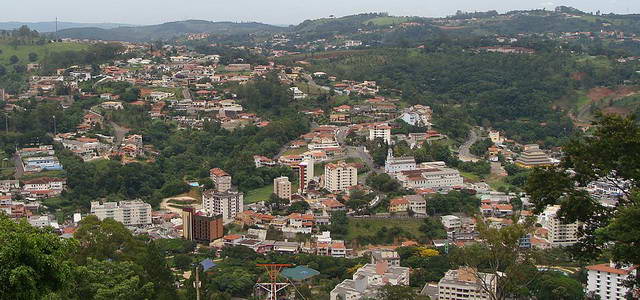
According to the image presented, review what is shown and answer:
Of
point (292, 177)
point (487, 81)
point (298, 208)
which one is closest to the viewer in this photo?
point (298, 208)

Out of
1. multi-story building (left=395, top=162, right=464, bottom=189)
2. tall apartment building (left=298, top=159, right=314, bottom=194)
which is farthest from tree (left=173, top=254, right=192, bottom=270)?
multi-story building (left=395, top=162, right=464, bottom=189)

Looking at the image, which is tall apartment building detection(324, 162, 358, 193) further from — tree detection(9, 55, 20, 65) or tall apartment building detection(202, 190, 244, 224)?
tree detection(9, 55, 20, 65)

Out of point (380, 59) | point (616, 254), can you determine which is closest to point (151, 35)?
point (380, 59)

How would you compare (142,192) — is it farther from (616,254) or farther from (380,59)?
(380,59)

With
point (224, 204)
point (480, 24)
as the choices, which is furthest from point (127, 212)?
point (480, 24)

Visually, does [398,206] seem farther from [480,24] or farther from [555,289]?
[480,24]

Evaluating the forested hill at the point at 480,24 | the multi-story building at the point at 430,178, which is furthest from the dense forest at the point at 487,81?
the forested hill at the point at 480,24

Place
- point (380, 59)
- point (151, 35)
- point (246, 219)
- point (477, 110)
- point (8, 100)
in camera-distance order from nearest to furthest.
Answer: point (246, 219) < point (8, 100) < point (477, 110) < point (380, 59) < point (151, 35)
